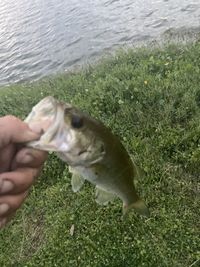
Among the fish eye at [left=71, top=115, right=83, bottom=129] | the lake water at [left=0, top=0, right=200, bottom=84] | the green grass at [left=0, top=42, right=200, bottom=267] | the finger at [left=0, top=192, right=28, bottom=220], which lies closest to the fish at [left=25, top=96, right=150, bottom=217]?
the fish eye at [left=71, top=115, right=83, bottom=129]

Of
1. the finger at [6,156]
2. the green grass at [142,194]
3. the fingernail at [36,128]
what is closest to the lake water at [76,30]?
the green grass at [142,194]

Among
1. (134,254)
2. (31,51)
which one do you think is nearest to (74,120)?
(134,254)

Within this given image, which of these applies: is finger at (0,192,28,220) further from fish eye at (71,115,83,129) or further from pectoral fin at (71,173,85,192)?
fish eye at (71,115,83,129)

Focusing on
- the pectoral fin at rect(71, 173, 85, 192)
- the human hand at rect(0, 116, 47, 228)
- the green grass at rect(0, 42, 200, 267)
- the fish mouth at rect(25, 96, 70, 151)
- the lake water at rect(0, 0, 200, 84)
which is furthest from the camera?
the lake water at rect(0, 0, 200, 84)

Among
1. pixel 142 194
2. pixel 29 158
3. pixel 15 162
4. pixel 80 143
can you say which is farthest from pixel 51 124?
pixel 142 194

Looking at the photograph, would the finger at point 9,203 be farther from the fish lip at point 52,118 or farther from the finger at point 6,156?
the fish lip at point 52,118

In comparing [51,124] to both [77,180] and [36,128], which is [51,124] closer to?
[36,128]
